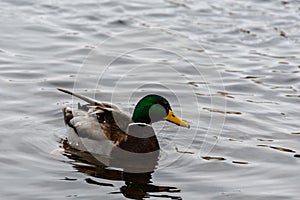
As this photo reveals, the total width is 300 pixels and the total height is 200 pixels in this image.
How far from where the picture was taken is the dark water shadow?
25.6 ft

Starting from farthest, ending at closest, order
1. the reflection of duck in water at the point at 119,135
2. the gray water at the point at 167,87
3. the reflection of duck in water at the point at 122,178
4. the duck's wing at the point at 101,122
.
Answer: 1. the duck's wing at the point at 101,122
2. the reflection of duck in water at the point at 119,135
3. the gray water at the point at 167,87
4. the reflection of duck in water at the point at 122,178

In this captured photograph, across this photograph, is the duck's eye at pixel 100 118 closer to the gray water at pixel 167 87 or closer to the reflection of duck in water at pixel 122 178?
the reflection of duck in water at pixel 122 178

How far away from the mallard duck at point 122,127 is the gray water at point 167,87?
14.3 inches

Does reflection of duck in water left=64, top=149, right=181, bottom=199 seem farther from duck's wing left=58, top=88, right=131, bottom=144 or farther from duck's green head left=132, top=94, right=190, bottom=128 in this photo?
duck's green head left=132, top=94, right=190, bottom=128

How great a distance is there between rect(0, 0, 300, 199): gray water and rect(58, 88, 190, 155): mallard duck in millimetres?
362

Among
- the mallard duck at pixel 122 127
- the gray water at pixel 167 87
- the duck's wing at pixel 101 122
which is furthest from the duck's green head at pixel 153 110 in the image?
the gray water at pixel 167 87

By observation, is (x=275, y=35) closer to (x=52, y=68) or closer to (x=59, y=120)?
(x=52, y=68)

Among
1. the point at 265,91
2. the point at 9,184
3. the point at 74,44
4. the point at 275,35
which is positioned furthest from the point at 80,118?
the point at 275,35

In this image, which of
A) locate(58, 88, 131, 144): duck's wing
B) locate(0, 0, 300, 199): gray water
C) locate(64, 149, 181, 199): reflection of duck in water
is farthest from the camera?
locate(58, 88, 131, 144): duck's wing

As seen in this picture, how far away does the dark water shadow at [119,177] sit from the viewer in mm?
7793

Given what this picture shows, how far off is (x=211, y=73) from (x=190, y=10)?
4514mm

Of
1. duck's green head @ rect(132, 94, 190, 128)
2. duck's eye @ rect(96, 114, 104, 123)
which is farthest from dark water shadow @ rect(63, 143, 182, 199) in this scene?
duck's green head @ rect(132, 94, 190, 128)

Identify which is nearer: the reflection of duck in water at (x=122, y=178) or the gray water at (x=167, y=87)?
the reflection of duck in water at (x=122, y=178)

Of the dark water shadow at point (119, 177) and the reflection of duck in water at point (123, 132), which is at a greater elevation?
the reflection of duck in water at point (123, 132)
